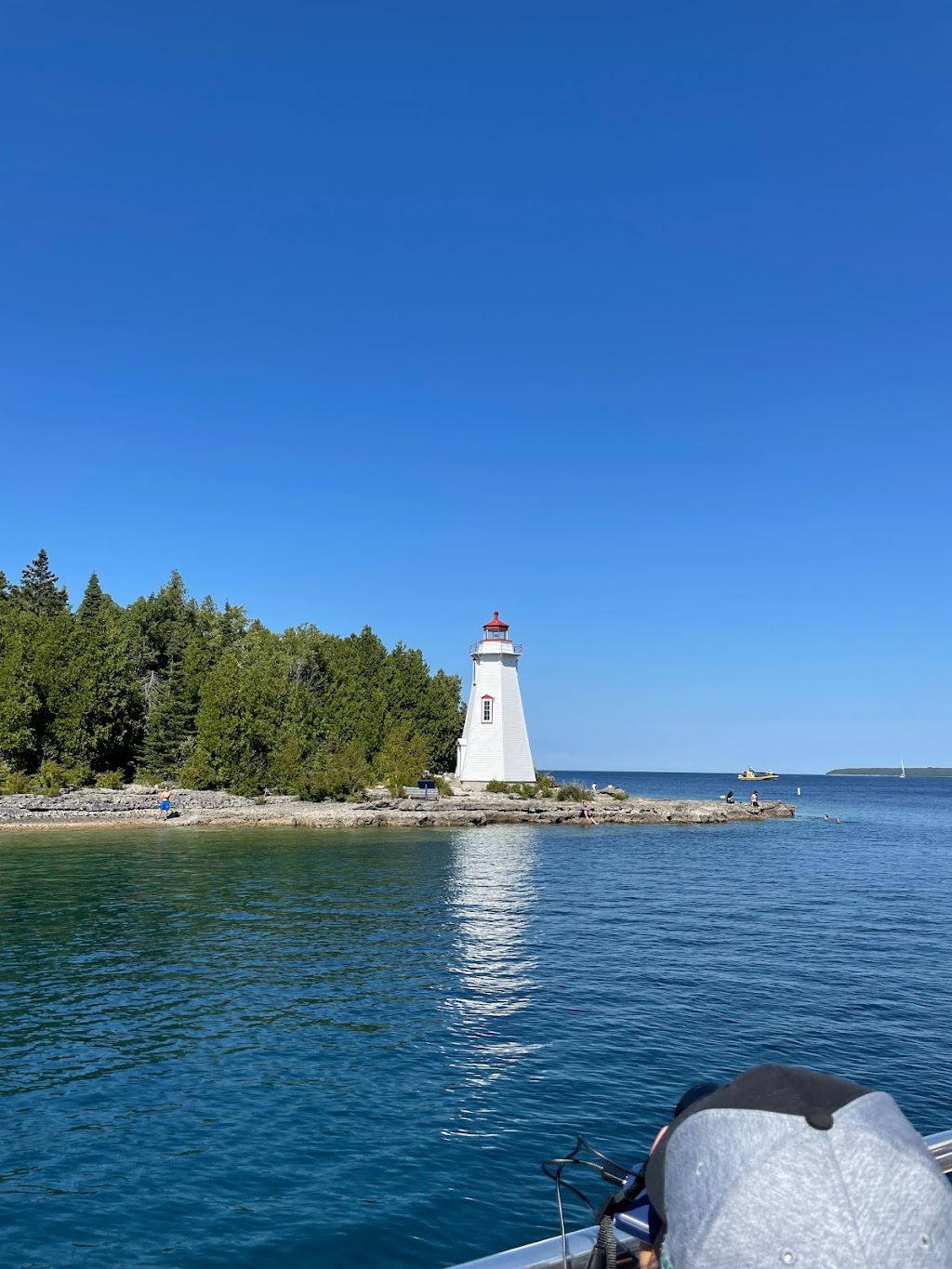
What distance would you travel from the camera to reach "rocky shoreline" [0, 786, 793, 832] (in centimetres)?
5409

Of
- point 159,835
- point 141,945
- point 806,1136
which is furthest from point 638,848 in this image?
point 806,1136

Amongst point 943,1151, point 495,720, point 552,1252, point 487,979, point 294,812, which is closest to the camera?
point 552,1252

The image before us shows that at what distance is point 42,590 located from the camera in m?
106

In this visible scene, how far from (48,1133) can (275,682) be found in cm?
6512

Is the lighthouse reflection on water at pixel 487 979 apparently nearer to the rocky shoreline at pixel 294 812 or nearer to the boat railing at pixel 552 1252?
the boat railing at pixel 552 1252

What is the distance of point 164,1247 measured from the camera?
30.1ft

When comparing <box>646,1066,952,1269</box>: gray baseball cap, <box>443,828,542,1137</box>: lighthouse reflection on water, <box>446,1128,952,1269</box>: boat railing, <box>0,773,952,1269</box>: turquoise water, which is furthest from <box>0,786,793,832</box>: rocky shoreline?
<box>646,1066,952,1269</box>: gray baseball cap

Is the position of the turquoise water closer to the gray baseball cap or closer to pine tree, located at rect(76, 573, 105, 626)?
the gray baseball cap

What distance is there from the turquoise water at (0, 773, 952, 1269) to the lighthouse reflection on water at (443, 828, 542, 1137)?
9cm

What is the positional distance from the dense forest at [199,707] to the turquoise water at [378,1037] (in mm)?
33758

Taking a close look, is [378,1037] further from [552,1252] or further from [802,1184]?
[802,1184]

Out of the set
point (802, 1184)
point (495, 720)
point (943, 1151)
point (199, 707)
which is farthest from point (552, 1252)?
point (199, 707)

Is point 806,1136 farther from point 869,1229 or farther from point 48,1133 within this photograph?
point 48,1133

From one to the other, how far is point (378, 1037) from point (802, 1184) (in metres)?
13.9
